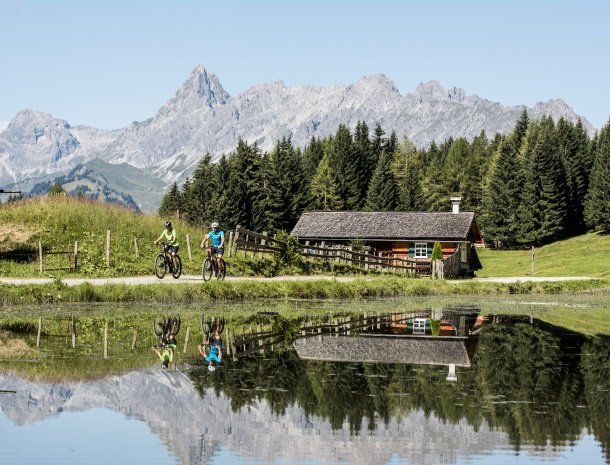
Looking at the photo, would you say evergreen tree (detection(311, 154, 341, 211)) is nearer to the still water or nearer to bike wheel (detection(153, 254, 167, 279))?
bike wheel (detection(153, 254, 167, 279))

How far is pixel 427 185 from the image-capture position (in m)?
130

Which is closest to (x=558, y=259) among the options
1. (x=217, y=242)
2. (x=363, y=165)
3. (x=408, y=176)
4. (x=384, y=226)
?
(x=384, y=226)

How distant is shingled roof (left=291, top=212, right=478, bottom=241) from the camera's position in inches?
3061

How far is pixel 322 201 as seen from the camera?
12369 cm

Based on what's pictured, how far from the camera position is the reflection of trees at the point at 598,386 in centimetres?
1146

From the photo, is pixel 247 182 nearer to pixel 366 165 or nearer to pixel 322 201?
pixel 322 201

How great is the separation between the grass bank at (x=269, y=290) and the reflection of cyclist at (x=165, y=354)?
1106 cm

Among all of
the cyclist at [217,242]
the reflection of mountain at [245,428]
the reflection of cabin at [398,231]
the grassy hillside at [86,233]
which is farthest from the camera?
the reflection of cabin at [398,231]

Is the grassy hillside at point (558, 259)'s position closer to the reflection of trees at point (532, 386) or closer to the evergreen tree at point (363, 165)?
the evergreen tree at point (363, 165)

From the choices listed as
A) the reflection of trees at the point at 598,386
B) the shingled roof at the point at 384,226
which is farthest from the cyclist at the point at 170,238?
the shingled roof at the point at 384,226

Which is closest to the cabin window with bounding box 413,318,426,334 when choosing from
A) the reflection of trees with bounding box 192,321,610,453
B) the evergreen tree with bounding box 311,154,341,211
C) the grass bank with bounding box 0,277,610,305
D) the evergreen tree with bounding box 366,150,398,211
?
the reflection of trees with bounding box 192,321,610,453

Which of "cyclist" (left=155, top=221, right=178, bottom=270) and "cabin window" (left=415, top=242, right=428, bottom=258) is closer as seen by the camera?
"cyclist" (left=155, top=221, right=178, bottom=270)

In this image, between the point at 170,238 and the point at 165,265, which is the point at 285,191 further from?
the point at 170,238

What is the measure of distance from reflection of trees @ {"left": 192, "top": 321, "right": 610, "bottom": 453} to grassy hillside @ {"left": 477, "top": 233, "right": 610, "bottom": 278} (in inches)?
2160
